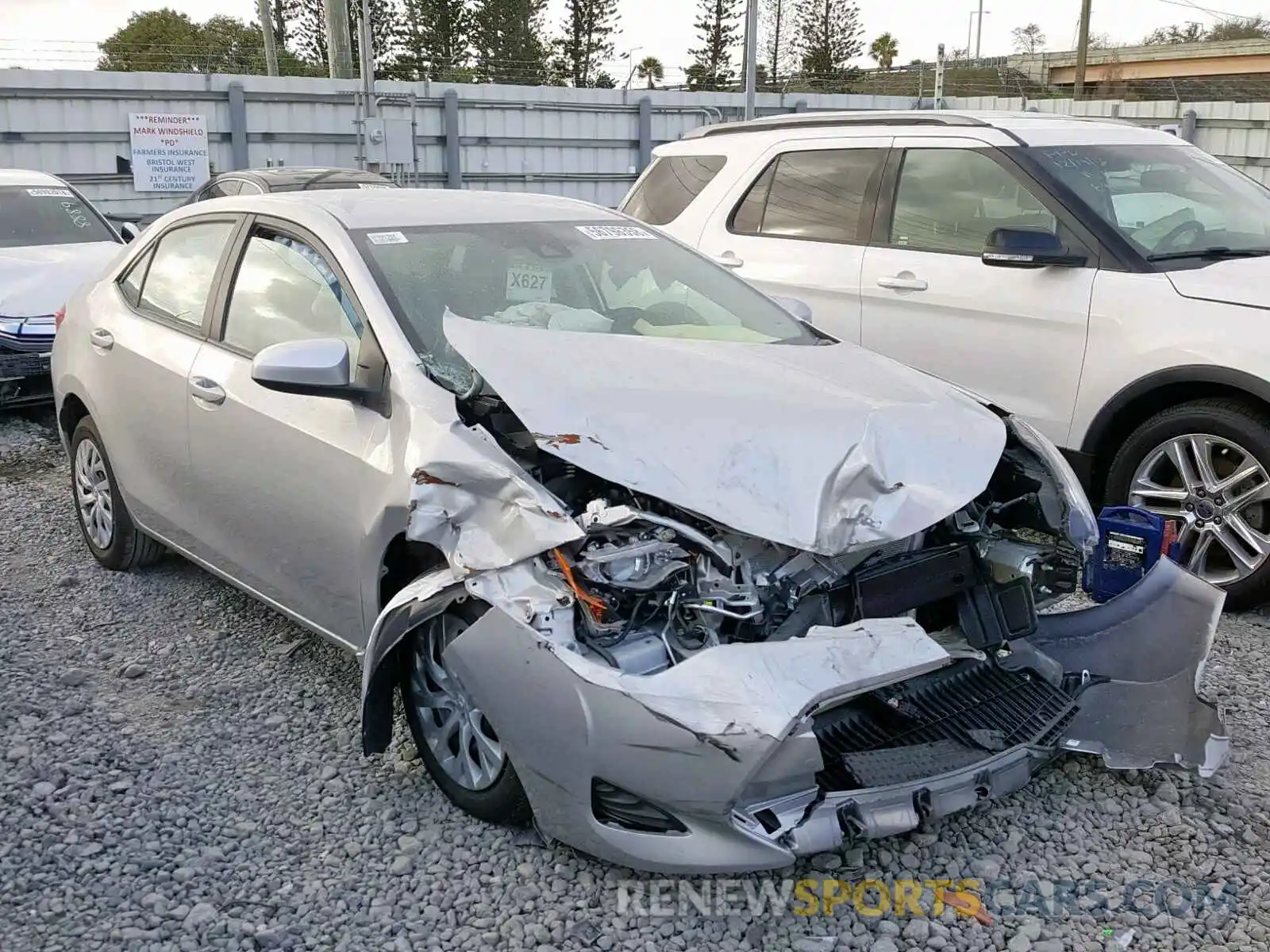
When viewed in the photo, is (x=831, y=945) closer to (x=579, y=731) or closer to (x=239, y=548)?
(x=579, y=731)

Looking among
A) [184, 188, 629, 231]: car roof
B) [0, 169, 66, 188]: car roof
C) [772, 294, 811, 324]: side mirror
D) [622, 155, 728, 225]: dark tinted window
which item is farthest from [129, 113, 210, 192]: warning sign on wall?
[772, 294, 811, 324]: side mirror

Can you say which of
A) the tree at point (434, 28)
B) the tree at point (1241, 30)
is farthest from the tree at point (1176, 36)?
the tree at point (434, 28)

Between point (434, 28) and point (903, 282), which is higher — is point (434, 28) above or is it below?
above

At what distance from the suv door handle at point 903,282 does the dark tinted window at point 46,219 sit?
21.3ft

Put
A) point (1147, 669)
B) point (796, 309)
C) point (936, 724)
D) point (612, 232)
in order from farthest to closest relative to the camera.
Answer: point (796, 309) → point (612, 232) → point (1147, 669) → point (936, 724)

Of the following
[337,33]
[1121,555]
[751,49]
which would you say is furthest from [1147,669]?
[337,33]

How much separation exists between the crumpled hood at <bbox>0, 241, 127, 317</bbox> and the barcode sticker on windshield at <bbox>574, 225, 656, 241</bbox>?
16.0 ft

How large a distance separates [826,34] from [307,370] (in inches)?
2194

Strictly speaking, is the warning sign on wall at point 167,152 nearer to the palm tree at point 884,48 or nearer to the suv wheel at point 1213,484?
the suv wheel at point 1213,484

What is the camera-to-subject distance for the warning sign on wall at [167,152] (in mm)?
15883

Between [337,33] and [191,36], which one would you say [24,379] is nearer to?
[337,33]

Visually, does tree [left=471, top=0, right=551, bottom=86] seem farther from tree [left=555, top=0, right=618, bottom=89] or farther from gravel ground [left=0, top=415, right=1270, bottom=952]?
gravel ground [left=0, top=415, right=1270, bottom=952]

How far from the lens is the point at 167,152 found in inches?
630

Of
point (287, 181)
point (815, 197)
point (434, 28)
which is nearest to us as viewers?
point (815, 197)
